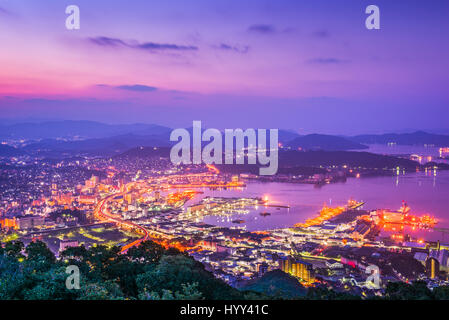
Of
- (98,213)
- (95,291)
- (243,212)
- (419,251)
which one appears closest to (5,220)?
(98,213)

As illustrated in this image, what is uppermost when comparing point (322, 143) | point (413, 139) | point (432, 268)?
point (413, 139)

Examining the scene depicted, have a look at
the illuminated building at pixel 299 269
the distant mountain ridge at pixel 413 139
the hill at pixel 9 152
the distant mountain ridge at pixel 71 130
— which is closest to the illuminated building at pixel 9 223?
the illuminated building at pixel 299 269

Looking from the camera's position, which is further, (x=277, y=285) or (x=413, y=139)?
(x=413, y=139)

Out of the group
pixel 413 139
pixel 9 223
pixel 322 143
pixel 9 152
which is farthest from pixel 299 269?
pixel 413 139

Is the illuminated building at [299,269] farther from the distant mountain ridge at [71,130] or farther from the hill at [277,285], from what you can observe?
the distant mountain ridge at [71,130]

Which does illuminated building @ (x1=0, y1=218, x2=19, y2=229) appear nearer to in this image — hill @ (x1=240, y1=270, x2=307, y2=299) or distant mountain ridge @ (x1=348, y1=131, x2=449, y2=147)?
hill @ (x1=240, y1=270, x2=307, y2=299)

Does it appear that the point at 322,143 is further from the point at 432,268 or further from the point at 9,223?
the point at 432,268

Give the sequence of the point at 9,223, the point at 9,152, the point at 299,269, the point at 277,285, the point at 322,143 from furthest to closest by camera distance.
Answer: the point at 322,143
the point at 9,152
the point at 9,223
the point at 299,269
the point at 277,285

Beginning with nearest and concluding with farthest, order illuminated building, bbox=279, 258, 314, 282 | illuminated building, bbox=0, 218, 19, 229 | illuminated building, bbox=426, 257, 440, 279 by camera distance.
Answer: illuminated building, bbox=279, 258, 314, 282 → illuminated building, bbox=426, 257, 440, 279 → illuminated building, bbox=0, 218, 19, 229

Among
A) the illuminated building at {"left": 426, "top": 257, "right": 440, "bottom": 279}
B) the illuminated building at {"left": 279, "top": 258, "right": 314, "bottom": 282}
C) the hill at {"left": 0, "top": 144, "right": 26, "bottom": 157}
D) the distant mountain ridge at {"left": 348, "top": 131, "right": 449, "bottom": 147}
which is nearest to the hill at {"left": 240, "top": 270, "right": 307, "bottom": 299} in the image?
the illuminated building at {"left": 279, "top": 258, "right": 314, "bottom": 282}
